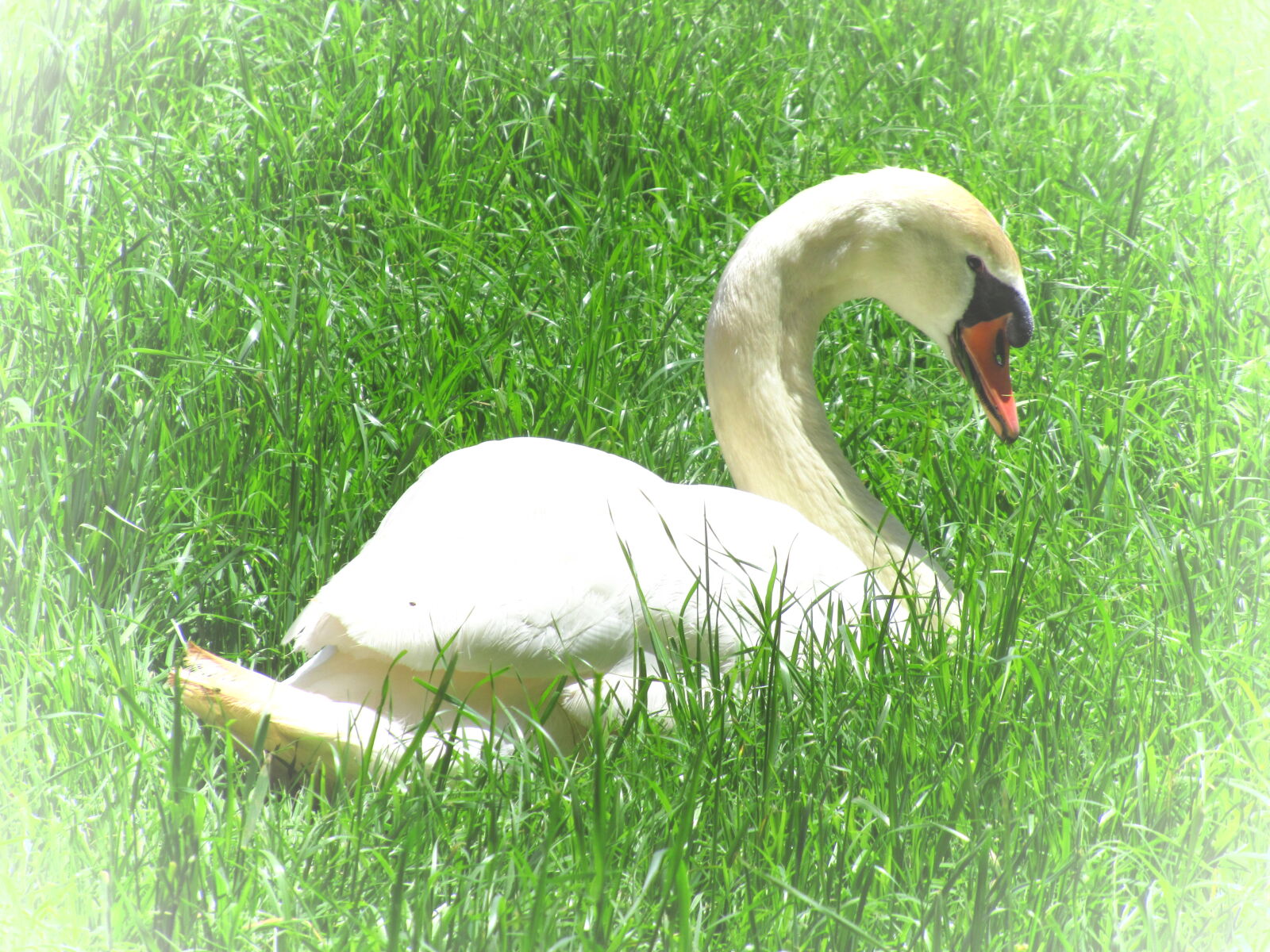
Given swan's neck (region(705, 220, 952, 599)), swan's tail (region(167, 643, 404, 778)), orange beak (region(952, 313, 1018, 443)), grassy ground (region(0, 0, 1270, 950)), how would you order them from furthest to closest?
orange beak (region(952, 313, 1018, 443))
swan's neck (region(705, 220, 952, 599))
swan's tail (region(167, 643, 404, 778))
grassy ground (region(0, 0, 1270, 950))

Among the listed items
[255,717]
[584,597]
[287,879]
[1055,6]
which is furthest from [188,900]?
[1055,6]

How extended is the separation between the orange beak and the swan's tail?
170 centimetres

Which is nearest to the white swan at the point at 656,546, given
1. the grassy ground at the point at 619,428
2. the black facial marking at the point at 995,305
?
the black facial marking at the point at 995,305

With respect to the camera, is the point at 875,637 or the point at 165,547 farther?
the point at 165,547

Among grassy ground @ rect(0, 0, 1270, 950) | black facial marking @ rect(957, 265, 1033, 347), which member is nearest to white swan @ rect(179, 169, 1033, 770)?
black facial marking @ rect(957, 265, 1033, 347)

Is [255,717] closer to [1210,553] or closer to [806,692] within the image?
[806,692]

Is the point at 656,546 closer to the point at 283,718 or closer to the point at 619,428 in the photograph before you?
the point at 283,718

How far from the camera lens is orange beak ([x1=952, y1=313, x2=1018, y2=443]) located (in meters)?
3.14

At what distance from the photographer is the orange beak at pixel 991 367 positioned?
10.3 feet

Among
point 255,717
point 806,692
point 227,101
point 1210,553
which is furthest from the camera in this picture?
point 227,101

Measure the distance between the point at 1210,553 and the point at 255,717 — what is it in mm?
2166

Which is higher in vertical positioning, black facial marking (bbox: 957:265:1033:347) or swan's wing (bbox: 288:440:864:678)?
black facial marking (bbox: 957:265:1033:347)

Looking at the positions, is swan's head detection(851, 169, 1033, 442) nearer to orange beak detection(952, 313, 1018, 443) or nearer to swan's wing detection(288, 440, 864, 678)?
orange beak detection(952, 313, 1018, 443)

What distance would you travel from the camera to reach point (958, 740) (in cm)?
234
